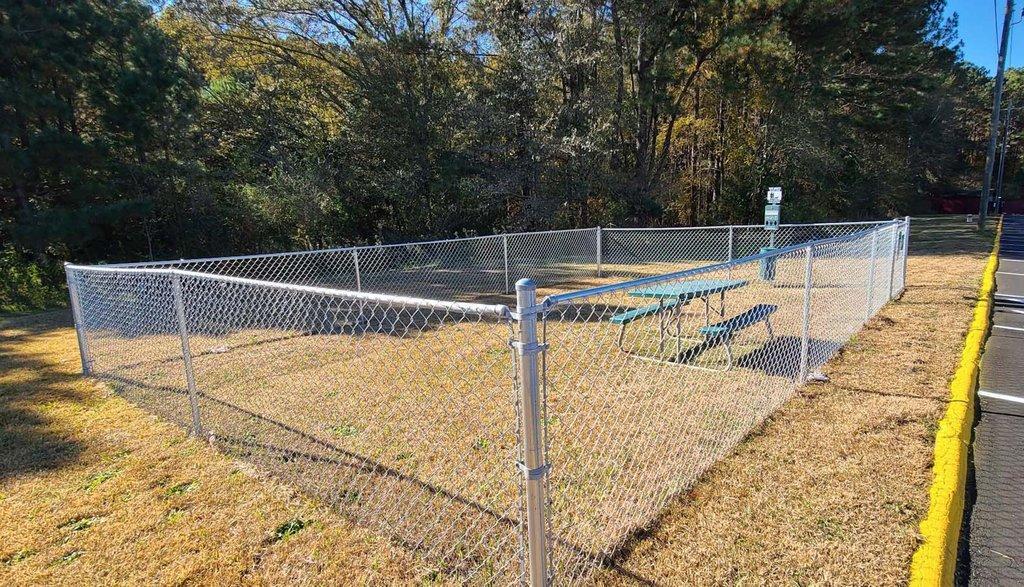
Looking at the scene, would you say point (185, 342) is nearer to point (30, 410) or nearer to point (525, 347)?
point (30, 410)

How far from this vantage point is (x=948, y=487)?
2.61 meters

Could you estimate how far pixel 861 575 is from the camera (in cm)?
208

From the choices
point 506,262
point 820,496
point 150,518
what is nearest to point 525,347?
point 820,496

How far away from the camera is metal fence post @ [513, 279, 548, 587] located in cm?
157

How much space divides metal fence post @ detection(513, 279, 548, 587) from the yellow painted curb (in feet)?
5.18


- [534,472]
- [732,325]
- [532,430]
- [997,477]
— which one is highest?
[532,430]

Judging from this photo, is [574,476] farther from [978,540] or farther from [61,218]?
[61,218]

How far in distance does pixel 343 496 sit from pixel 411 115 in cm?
1328

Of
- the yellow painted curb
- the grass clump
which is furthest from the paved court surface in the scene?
the grass clump

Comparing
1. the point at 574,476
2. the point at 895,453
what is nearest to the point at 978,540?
the point at 895,453

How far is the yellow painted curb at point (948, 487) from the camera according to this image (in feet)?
6.88

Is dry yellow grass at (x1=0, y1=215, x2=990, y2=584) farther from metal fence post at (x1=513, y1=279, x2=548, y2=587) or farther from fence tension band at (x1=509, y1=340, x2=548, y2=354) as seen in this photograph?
fence tension band at (x1=509, y1=340, x2=548, y2=354)

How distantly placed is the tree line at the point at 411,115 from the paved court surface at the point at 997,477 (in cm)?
1235

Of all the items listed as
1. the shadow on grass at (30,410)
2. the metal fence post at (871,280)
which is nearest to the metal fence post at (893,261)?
the metal fence post at (871,280)
